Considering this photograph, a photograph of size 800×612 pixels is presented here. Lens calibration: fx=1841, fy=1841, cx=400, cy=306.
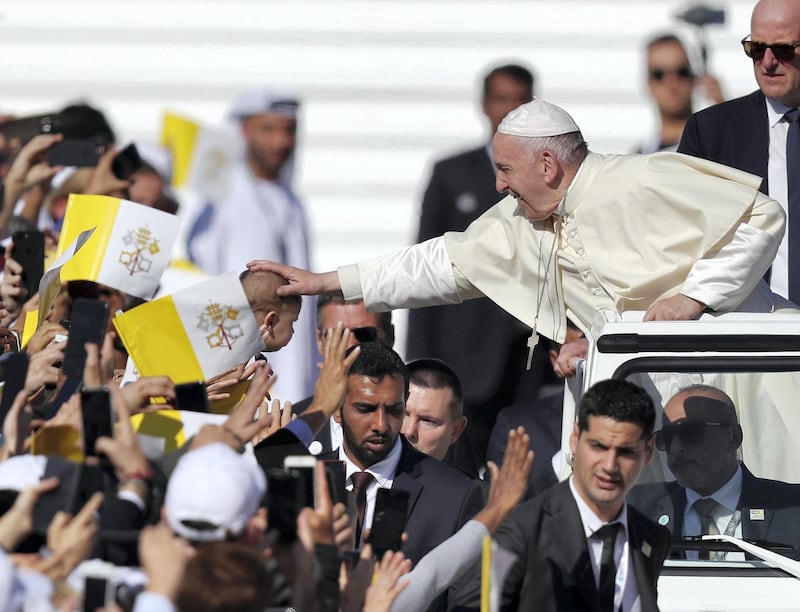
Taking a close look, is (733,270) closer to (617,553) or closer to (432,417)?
(617,553)

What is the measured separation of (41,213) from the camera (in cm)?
898

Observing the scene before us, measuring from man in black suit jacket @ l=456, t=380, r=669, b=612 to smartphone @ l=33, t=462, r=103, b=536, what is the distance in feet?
3.69

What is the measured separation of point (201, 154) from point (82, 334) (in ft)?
16.7

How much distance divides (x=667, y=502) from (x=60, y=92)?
23.3 feet

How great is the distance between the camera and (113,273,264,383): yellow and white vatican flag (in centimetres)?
593

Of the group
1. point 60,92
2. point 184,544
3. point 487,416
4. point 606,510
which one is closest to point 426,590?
point 606,510

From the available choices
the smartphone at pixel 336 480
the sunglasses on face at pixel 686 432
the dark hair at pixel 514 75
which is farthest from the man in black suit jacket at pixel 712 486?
the dark hair at pixel 514 75

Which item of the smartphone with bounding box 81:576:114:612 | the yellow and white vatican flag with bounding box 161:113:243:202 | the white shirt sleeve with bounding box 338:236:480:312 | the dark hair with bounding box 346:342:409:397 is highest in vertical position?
the yellow and white vatican flag with bounding box 161:113:243:202

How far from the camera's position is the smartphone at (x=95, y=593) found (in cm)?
421

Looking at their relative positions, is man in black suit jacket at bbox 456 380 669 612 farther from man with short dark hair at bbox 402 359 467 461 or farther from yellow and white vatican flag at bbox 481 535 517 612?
man with short dark hair at bbox 402 359 467 461

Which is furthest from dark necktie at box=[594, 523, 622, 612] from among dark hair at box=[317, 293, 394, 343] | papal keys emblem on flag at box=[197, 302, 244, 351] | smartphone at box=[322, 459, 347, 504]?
dark hair at box=[317, 293, 394, 343]

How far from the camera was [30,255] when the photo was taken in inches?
259

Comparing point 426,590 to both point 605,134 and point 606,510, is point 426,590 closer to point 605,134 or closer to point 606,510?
point 606,510

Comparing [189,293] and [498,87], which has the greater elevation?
[498,87]
